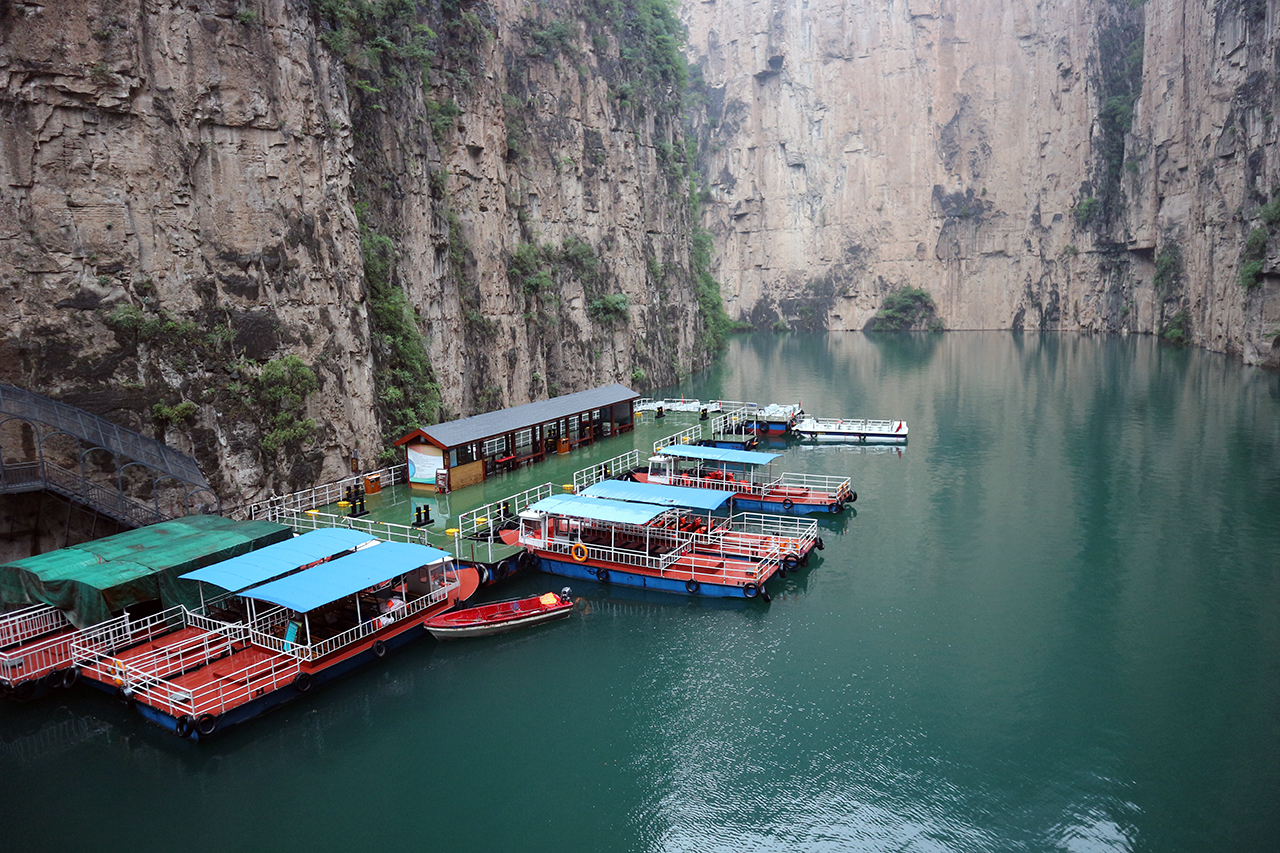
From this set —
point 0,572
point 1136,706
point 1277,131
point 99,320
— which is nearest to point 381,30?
point 99,320

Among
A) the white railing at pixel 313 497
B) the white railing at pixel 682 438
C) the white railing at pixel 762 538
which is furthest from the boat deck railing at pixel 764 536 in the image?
the white railing at pixel 313 497

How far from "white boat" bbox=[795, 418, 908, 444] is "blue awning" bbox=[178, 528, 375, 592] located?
32147mm

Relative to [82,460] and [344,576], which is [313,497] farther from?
[344,576]

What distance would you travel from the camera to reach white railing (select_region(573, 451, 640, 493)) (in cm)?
A: 3519

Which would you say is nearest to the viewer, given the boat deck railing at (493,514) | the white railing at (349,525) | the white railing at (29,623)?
the white railing at (29,623)

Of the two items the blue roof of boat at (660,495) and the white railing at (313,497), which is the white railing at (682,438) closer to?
the blue roof of boat at (660,495)

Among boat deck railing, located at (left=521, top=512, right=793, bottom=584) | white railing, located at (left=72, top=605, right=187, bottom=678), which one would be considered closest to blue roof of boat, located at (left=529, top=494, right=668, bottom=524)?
boat deck railing, located at (left=521, top=512, right=793, bottom=584)

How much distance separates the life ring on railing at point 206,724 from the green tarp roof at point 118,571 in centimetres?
462

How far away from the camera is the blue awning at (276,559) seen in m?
21.3

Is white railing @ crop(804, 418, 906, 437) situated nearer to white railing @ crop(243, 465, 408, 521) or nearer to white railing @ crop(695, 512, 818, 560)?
white railing @ crop(695, 512, 818, 560)

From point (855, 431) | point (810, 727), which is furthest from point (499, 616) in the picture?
point (855, 431)

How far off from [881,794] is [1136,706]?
7270 mm

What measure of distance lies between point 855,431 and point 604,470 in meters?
19.6

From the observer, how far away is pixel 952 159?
125m
